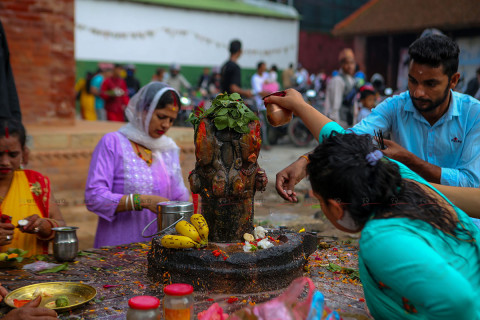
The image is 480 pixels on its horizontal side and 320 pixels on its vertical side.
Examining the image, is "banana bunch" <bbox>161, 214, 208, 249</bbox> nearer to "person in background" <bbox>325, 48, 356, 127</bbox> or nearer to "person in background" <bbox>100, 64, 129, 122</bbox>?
"person in background" <bbox>325, 48, 356, 127</bbox>

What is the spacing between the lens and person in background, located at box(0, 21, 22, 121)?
5012 mm

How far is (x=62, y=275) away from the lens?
2.96 metres

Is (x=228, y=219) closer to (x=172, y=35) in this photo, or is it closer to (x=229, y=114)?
(x=229, y=114)

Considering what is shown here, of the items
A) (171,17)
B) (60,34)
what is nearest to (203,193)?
(60,34)

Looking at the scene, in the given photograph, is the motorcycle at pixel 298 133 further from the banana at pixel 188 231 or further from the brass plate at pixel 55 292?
the brass plate at pixel 55 292

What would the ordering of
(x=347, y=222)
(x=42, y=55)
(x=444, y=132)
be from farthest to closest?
1. (x=42, y=55)
2. (x=444, y=132)
3. (x=347, y=222)

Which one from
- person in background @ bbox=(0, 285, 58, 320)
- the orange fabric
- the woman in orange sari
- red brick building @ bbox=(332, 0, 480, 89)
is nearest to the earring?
person in background @ bbox=(0, 285, 58, 320)

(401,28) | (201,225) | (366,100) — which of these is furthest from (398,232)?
(401,28)

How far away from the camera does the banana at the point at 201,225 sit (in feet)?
9.30

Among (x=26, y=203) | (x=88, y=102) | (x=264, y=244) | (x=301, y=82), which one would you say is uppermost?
(x=301, y=82)

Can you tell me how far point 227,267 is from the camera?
8.89ft

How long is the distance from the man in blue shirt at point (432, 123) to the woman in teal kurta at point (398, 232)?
0.93m

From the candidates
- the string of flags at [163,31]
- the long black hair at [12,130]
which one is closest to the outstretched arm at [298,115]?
the long black hair at [12,130]

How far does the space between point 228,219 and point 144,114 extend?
1245 mm
